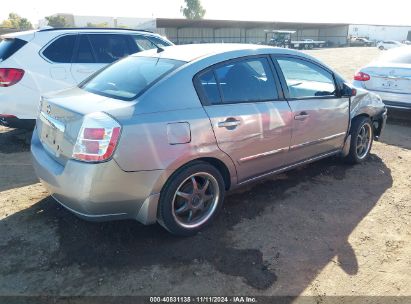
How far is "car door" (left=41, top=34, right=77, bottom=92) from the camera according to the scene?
18.3 feet

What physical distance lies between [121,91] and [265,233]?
1829mm

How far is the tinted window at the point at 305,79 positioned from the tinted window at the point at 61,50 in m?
3.59

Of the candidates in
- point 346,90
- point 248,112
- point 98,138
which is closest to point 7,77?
point 98,138

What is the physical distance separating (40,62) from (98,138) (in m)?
3.53

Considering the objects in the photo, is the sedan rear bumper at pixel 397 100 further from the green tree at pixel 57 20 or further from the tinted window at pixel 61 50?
the green tree at pixel 57 20

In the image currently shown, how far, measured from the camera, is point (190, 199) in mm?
3250

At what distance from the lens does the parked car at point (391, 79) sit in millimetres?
6777

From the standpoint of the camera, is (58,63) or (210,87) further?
(58,63)

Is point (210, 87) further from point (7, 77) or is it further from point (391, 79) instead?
point (391, 79)

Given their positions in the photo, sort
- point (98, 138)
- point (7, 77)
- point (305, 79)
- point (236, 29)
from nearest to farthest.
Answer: point (98, 138)
point (305, 79)
point (7, 77)
point (236, 29)

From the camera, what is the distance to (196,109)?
308cm

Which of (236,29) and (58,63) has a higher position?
(236,29)

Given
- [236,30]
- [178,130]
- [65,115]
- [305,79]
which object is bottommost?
[178,130]

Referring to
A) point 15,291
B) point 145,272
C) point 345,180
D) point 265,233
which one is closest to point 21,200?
point 15,291
